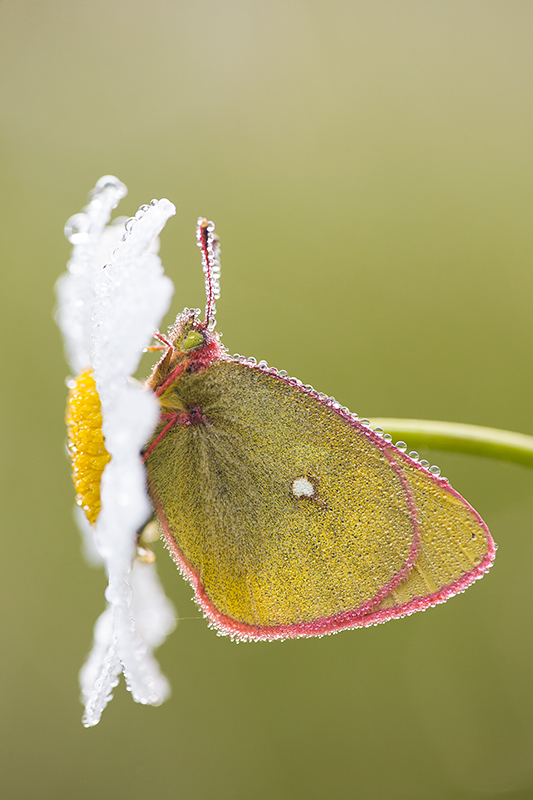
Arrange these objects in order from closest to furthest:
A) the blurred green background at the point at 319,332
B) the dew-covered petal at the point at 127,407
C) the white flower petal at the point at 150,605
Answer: the dew-covered petal at the point at 127,407 → the white flower petal at the point at 150,605 → the blurred green background at the point at 319,332

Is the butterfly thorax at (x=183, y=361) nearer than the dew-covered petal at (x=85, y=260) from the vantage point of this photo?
Yes

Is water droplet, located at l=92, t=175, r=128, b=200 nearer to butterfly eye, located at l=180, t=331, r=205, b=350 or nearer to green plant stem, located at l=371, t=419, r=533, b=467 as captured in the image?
butterfly eye, located at l=180, t=331, r=205, b=350

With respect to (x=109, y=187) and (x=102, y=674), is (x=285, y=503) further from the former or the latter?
(x=109, y=187)

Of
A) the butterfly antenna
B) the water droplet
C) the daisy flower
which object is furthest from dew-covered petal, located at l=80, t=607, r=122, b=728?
the water droplet

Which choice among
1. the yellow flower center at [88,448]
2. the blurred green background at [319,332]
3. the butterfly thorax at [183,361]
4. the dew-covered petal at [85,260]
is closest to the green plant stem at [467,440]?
the butterfly thorax at [183,361]

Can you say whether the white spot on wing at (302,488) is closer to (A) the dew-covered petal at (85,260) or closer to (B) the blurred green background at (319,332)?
(A) the dew-covered petal at (85,260)

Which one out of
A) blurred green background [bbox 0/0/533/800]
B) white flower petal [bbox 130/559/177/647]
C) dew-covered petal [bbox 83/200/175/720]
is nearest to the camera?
dew-covered petal [bbox 83/200/175/720]

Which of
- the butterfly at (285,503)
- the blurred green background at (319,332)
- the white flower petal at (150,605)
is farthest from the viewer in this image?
the blurred green background at (319,332)

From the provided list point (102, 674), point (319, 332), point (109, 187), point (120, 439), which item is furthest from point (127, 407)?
point (319, 332)
